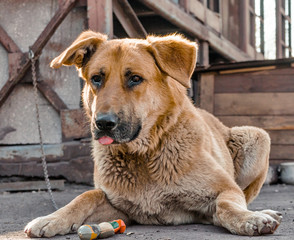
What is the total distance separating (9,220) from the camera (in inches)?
170

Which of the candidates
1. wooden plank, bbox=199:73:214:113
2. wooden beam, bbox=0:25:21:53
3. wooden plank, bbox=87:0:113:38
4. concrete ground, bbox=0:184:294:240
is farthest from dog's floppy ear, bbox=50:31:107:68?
wooden plank, bbox=199:73:214:113

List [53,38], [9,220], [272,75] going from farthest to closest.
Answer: [272,75]
[53,38]
[9,220]

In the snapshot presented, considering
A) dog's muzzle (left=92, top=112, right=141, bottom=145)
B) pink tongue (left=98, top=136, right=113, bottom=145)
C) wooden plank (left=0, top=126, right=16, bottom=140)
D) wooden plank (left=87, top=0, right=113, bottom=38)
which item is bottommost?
wooden plank (left=0, top=126, right=16, bottom=140)

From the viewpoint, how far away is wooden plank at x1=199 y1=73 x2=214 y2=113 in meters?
7.78

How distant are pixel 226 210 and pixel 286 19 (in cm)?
1598

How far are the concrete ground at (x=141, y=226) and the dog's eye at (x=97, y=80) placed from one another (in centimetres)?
110

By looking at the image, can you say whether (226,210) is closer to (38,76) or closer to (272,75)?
(38,76)

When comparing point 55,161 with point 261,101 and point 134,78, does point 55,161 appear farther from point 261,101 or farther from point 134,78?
point 134,78

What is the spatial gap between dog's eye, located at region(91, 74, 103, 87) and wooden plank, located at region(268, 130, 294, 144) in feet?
15.4

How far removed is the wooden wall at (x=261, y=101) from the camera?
7.65 meters

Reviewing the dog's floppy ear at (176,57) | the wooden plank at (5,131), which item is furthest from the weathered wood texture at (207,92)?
the dog's floppy ear at (176,57)

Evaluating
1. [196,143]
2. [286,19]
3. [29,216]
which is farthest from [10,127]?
[286,19]

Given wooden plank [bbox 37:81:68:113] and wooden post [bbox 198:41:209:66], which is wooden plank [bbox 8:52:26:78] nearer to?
wooden plank [bbox 37:81:68:113]

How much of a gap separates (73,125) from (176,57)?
332 centimetres
